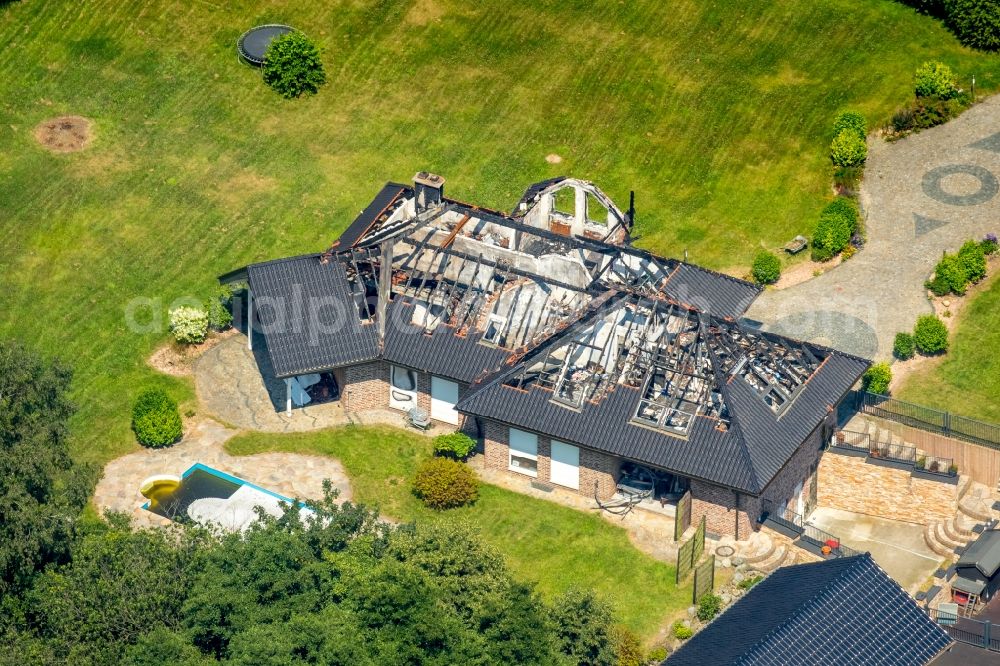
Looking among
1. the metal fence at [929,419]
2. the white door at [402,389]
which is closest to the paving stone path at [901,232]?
the metal fence at [929,419]

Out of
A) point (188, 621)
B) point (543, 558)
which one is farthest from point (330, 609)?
point (543, 558)

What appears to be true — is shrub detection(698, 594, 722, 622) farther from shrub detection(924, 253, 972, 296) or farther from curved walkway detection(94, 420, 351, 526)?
shrub detection(924, 253, 972, 296)

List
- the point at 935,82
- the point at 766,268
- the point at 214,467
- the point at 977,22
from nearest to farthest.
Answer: the point at 214,467 < the point at 766,268 < the point at 935,82 < the point at 977,22

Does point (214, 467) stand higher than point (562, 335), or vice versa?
point (562, 335)

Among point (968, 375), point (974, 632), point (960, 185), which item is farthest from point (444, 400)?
point (960, 185)

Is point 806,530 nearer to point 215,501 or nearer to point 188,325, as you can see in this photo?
point 215,501

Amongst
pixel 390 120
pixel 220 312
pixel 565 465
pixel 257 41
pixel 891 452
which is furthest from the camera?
pixel 257 41

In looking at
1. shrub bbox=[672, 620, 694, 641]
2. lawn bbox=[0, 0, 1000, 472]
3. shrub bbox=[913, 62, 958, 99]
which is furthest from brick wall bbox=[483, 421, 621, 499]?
shrub bbox=[913, 62, 958, 99]
